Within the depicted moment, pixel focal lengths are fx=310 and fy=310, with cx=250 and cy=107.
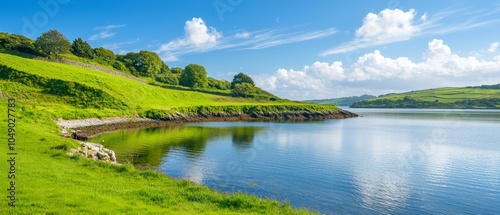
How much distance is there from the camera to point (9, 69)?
92438mm

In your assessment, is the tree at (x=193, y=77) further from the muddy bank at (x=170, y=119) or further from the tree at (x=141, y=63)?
the muddy bank at (x=170, y=119)

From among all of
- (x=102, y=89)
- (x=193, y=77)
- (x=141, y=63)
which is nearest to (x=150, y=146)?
(x=102, y=89)

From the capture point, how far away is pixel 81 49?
161 metres

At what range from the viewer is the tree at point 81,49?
160250mm

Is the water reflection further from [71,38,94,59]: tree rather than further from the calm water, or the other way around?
[71,38,94,59]: tree

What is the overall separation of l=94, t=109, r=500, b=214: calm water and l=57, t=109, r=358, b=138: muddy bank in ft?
37.7

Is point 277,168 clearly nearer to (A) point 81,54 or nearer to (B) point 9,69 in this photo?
(B) point 9,69

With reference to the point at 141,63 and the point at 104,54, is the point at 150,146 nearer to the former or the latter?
the point at 141,63

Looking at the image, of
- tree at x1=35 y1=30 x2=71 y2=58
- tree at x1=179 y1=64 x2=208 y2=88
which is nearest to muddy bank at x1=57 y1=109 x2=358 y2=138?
tree at x1=179 y1=64 x2=208 y2=88

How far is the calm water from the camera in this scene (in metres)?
29.9

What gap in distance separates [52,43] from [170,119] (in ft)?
237

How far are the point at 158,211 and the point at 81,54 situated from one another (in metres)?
168

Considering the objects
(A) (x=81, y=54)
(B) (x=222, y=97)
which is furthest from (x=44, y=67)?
(B) (x=222, y=97)

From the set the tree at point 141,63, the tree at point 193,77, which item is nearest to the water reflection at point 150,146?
the tree at point 193,77
